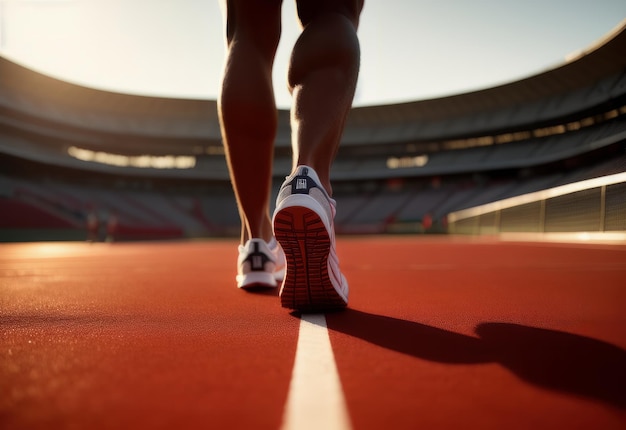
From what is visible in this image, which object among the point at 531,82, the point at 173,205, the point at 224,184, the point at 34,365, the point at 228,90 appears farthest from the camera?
the point at 224,184

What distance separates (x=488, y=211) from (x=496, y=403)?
11932 millimetres

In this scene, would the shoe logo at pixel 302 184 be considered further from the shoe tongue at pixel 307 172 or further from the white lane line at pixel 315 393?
the white lane line at pixel 315 393

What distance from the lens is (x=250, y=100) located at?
3.59 feet

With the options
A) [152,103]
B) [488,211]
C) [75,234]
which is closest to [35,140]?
[152,103]

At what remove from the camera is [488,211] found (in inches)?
448

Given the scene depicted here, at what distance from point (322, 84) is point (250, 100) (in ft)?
0.94

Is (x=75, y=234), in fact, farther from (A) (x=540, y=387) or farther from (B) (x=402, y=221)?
(A) (x=540, y=387)

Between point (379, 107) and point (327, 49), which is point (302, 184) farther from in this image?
point (379, 107)

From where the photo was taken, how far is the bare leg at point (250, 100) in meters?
1.08

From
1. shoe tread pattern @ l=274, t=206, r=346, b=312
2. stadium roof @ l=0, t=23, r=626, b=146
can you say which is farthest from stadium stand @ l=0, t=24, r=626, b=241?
shoe tread pattern @ l=274, t=206, r=346, b=312

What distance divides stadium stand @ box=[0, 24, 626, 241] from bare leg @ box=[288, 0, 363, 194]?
1606 centimetres

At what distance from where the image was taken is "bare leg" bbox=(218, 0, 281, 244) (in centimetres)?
108

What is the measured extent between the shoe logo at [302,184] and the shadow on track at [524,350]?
26 cm

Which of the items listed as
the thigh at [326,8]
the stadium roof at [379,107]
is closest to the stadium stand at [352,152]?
the stadium roof at [379,107]
